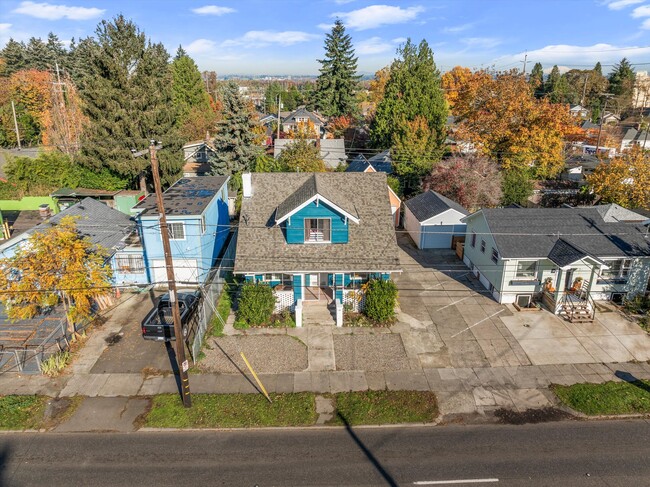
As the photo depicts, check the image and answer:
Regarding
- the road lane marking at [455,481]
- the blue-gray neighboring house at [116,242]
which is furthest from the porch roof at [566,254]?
the blue-gray neighboring house at [116,242]

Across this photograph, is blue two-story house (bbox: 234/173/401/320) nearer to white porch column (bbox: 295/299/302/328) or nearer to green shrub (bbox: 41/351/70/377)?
white porch column (bbox: 295/299/302/328)

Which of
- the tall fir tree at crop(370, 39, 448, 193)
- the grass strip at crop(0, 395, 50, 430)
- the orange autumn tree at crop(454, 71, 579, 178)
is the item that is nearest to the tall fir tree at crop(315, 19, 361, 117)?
the tall fir tree at crop(370, 39, 448, 193)

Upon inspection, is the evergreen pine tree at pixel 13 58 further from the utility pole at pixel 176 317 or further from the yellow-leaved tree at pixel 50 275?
the utility pole at pixel 176 317

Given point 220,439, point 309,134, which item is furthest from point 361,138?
point 220,439

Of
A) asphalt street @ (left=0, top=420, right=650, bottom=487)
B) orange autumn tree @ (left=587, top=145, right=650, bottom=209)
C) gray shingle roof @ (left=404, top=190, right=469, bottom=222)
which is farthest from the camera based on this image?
orange autumn tree @ (left=587, top=145, right=650, bottom=209)

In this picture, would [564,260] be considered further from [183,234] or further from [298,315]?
[183,234]
